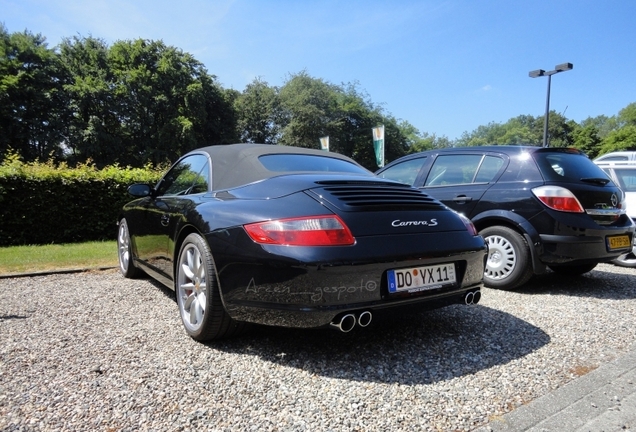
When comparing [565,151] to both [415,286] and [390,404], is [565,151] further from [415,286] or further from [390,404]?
[390,404]

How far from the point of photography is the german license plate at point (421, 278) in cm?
252

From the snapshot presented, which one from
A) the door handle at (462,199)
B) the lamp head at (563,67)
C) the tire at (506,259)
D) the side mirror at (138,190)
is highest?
the lamp head at (563,67)

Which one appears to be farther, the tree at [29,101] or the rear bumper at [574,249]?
the tree at [29,101]

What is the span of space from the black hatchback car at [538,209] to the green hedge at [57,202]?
7.75 m

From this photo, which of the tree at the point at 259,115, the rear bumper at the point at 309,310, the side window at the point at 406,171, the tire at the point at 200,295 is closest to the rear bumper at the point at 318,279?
the rear bumper at the point at 309,310

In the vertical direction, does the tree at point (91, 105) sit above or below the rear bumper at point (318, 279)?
above

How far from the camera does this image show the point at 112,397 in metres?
2.16

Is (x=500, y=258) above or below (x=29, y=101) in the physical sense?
below

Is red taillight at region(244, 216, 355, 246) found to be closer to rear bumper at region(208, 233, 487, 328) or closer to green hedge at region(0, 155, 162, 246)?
rear bumper at region(208, 233, 487, 328)

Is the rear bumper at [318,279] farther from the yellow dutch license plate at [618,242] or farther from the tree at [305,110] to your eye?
the tree at [305,110]

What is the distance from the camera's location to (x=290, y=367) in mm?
2559

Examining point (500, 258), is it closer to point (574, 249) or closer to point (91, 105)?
point (574, 249)

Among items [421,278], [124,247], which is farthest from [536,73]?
[421,278]

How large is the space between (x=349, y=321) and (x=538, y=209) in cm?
303
